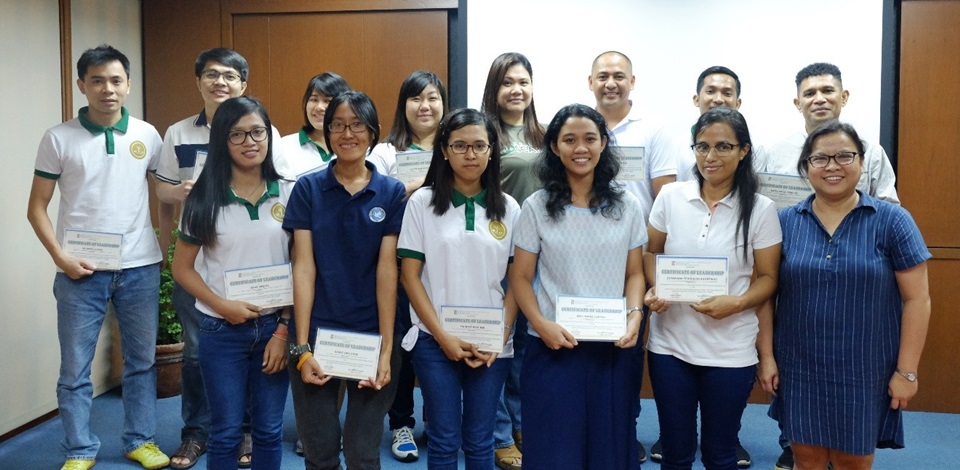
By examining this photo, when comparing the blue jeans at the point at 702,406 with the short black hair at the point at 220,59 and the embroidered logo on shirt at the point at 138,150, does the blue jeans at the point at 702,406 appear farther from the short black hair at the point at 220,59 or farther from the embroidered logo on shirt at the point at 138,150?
the embroidered logo on shirt at the point at 138,150

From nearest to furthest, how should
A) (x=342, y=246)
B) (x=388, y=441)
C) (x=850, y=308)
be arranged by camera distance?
(x=850, y=308) < (x=342, y=246) < (x=388, y=441)

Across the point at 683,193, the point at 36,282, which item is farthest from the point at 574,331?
the point at 36,282

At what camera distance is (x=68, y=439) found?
332 cm

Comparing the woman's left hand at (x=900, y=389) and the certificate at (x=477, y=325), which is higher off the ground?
the certificate at (x=477, y=325)

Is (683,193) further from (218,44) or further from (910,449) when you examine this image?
(218,44)

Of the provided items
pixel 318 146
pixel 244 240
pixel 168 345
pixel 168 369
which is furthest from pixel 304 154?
pixel 168 369

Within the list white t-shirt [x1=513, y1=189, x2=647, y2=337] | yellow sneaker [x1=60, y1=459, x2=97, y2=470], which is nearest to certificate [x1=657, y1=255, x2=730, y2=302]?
white t-shirt [x1=513, y1=189, x2=647, y2=337]

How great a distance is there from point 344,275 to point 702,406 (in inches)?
47.7

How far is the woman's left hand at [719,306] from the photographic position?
2316 mm

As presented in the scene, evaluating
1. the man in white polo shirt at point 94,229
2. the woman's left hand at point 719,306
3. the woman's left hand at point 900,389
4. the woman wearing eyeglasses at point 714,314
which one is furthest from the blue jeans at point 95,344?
the woman's left hand at point 900,389

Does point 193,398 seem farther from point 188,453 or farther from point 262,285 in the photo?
point 262,285

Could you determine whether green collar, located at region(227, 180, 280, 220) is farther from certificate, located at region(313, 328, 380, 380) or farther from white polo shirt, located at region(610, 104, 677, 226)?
white polo shirt, located at region(610, 104, 677, 226)

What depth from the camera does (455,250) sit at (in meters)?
2.41

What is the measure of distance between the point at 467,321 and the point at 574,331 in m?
0.34
